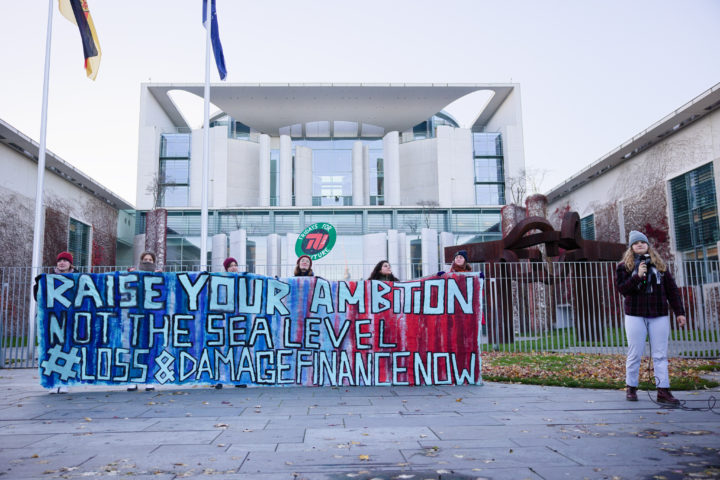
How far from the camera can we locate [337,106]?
46.1m

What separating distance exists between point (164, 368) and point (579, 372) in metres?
6.65

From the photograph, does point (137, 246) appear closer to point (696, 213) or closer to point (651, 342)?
point (696, 213)

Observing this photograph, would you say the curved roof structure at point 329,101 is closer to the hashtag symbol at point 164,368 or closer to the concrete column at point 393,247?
the concrete column at point 393,247

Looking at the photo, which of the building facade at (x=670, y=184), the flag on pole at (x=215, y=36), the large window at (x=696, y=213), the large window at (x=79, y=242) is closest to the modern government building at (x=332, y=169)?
the large window at (x=79, y=242)

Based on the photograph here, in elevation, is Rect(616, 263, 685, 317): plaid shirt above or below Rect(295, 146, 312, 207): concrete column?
below

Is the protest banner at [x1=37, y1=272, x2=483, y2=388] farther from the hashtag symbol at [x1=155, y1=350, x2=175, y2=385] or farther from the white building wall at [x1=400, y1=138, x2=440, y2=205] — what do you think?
the white building wall at [x1=400, y1=138, x2=440, y2=205]

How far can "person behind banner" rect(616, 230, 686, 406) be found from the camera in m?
6.19

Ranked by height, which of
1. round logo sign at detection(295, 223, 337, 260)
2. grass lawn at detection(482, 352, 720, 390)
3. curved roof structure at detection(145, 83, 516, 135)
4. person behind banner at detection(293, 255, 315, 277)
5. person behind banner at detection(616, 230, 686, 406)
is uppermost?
curved roof structure at detection(145, 83, 516, 135)

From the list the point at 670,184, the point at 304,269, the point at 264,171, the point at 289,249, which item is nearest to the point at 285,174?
the point at 264,171

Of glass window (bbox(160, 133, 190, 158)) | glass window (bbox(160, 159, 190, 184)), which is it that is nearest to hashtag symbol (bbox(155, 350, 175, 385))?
glass window (bbox(160, 159, 190, 184))

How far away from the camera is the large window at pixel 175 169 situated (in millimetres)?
44562

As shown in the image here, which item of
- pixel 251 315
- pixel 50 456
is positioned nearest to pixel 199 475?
pixel 50 456

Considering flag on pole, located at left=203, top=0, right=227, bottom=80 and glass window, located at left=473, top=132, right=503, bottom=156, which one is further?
glass window, located at left=473, top=132, right=503, bottom=156

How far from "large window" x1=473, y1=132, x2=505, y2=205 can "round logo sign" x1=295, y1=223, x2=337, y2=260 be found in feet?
65.2
